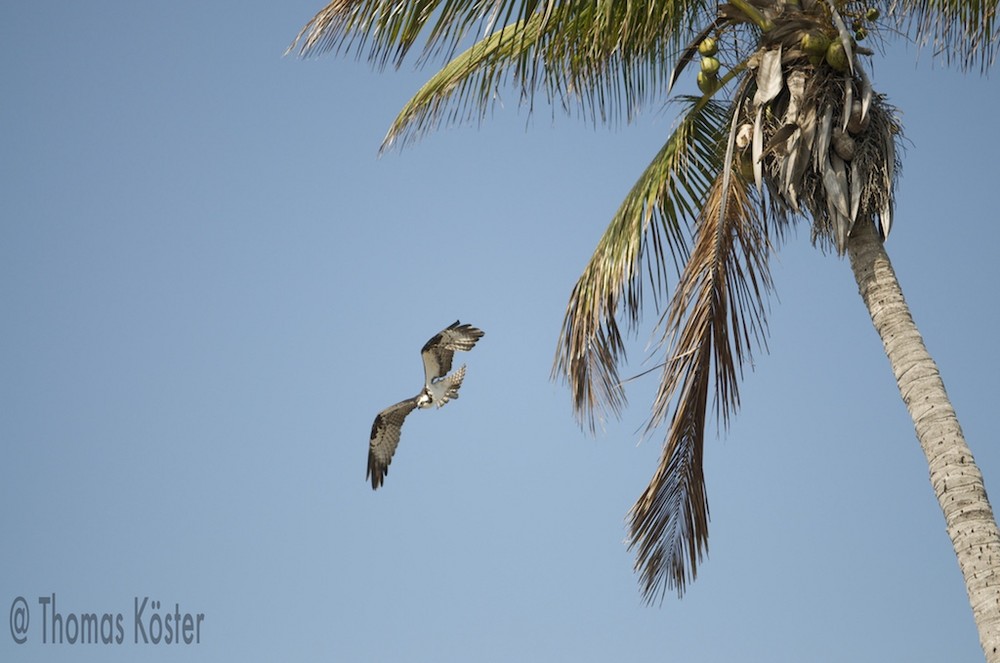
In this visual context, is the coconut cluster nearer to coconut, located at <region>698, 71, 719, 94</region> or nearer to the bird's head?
coconut, located at <region>698, 71, 719, 94</region>

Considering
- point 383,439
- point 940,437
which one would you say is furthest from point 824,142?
point 383,439

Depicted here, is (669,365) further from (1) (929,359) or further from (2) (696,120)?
(2) (696,120)

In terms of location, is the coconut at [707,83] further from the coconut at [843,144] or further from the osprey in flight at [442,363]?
the osprey in flight at [442,363]

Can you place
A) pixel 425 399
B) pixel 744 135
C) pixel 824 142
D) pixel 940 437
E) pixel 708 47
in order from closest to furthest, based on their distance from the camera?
pixel 940 437 → pixel 824 142 → pixel 744 135 → pixel 708 47 → pixel 425 399

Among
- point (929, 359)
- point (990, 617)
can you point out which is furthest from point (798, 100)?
point (990, 617)

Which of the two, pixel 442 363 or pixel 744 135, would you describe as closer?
pixel 744 135

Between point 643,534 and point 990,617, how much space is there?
244cm

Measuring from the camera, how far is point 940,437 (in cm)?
725

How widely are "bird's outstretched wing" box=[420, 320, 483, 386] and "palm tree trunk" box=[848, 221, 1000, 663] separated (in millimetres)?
2800

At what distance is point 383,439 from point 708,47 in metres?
3.71

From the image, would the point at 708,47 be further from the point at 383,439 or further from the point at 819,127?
the point at 383,439

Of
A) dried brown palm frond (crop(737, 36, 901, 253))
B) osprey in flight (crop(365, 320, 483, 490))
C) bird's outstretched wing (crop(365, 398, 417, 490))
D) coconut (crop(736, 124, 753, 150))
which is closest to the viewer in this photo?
dried brown palm frond (crop(737, 36, 901, 253))

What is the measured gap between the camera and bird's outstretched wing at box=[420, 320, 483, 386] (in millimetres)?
9742

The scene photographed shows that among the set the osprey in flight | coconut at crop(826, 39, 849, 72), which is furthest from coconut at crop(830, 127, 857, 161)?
the osprey in flight
